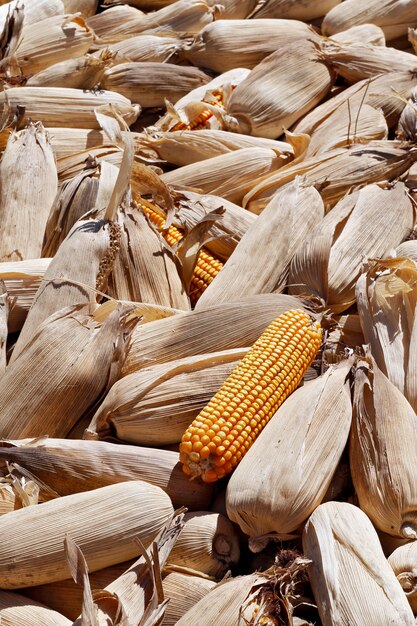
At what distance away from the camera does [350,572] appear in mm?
1992

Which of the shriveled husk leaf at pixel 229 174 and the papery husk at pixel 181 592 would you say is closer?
the papery husk at pixel 181 592

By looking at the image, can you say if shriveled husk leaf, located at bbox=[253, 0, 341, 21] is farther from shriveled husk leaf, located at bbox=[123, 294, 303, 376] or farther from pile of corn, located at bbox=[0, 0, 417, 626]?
shriveled husk leaf, located at bbox=[123, 294, 303, 376]

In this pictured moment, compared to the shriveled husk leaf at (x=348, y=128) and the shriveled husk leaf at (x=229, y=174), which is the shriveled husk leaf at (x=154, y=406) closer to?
the shriveled husk leaf at (x=229, y=174)

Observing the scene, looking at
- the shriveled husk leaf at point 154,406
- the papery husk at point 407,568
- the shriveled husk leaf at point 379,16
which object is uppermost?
the shriveled husk leaf at point 379,16

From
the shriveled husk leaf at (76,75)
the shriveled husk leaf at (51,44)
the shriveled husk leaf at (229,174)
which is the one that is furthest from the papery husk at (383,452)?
the shriveled husk leaf at (51,44)

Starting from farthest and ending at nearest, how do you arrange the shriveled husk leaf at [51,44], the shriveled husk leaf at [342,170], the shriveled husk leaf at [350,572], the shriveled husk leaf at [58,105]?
the shriveled husk leaf at [51,44], the shriveled husk leaf at [58,105], the shriveled husk leaf at [342,170], the shriveled husk leaf at [350,572]

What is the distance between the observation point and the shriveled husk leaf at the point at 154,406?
235 centimetres

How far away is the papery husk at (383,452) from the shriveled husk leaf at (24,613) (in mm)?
765

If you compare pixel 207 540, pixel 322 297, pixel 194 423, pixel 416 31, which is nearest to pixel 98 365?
pixel 194 423

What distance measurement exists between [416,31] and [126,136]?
1.81 meters

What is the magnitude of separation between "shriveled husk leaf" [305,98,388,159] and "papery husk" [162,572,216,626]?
1815 mm

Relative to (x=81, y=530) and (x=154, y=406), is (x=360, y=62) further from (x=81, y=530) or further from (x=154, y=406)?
(x=81, y=530)

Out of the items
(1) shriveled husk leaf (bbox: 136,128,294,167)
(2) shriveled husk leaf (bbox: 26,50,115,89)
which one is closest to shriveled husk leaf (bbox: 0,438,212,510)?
(1) shriveled husk leaf (bbox: 136,128,294,167)

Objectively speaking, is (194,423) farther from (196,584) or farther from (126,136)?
(126,136)
